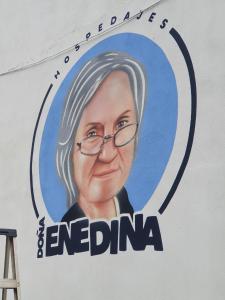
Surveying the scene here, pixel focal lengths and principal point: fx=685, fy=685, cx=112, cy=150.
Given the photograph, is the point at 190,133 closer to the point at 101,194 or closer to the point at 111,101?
the point at 111,101

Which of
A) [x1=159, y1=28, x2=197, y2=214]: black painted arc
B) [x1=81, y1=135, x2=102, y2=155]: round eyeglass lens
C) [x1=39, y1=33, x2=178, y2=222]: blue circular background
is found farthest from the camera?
[x1=81, y1=135, x2=102, y2=155]: round eyeglass lens

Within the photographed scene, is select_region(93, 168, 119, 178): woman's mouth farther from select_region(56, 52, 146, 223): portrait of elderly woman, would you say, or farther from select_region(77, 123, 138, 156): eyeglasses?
select_region(77, 123, 138, 156): eyeglasses

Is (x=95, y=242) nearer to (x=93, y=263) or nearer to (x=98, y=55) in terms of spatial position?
(x=93, y=263)

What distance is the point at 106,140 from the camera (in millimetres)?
8125

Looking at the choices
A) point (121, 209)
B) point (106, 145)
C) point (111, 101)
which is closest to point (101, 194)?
point (121, 209)

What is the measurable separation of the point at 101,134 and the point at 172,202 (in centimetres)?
151

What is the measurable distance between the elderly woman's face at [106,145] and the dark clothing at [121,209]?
0.10m

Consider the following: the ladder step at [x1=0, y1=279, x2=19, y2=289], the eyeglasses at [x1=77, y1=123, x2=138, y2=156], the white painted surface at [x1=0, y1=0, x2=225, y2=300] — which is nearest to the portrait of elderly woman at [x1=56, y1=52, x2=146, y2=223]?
the eyeglasses at [x1=77, y1=123, x2=138, y2=156]

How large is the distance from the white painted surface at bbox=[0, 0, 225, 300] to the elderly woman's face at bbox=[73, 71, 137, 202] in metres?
0.80

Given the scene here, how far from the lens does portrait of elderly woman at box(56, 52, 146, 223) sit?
7.86 meters

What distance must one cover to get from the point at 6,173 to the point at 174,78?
3247 mm

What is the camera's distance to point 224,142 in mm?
6789

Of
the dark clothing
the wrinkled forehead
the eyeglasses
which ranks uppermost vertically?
the wrinkled forehead

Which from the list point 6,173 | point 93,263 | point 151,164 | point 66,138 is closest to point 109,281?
point 93,263
